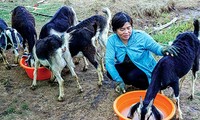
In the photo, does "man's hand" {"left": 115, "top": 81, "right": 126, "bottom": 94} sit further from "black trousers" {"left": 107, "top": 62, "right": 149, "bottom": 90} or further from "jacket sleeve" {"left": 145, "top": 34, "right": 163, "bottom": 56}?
"jacket sleeve" {"left": 145, "top": 34, "right": 163, "bottom": 56}

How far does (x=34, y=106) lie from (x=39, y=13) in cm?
412

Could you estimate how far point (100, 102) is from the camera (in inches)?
189

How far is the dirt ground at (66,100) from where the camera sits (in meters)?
4.55

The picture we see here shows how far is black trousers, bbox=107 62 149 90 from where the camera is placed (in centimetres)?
467

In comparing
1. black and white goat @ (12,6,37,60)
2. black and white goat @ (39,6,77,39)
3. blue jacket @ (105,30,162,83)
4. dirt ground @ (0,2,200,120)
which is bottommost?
dirt ground @ (0,2,200,120)

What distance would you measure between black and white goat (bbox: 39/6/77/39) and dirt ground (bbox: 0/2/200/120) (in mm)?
791

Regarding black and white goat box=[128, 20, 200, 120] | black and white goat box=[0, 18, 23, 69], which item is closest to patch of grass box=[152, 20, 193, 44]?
black and white goat box=[128, 20, 200, 120]

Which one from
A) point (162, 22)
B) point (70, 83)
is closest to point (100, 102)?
point (70, 83)

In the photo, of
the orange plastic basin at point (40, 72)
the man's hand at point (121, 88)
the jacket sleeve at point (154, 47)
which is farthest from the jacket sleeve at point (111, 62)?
the orange plastic basin at point (40, 72)

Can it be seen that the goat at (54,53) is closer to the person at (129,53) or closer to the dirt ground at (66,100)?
the dirt ground at (66,100)

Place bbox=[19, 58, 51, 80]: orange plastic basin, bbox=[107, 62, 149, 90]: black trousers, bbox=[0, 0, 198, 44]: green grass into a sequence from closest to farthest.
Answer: bbox=[107, 62, 149, 90]: black trousers, bbox=[19, 58, 51, 80]: orange plastic basin, bbox=[0, 0, 198, 44]: green grass

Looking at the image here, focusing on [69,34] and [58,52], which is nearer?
[58,52]

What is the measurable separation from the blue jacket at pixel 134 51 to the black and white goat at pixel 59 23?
1578 mm

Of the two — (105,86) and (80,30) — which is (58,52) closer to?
(80,30)
